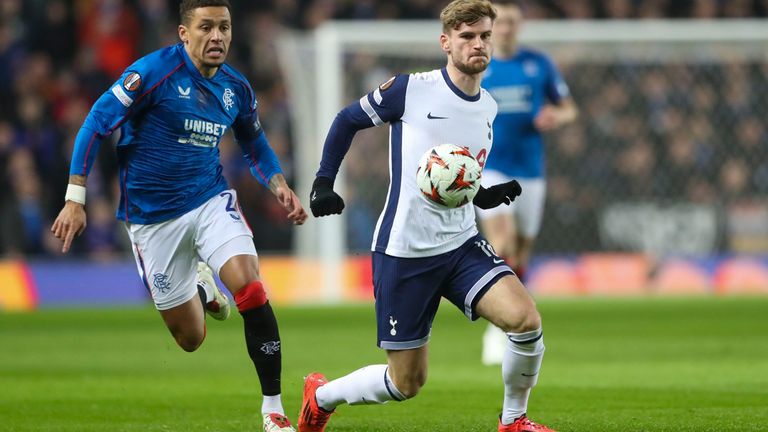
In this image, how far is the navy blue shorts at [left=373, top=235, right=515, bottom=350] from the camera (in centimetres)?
669

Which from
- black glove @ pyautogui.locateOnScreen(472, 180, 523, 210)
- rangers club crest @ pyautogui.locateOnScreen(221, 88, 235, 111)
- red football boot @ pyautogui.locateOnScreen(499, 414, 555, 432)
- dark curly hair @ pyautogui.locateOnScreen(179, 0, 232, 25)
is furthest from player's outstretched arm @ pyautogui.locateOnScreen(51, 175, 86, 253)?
red football boot @ pyautogui.locateOnScreen(499, 414, 555, 432)

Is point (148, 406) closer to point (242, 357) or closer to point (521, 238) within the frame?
point (242, 357)

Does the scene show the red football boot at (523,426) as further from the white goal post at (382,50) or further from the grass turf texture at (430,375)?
the white goal post at (382,50)

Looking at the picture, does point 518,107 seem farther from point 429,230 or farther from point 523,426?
point 523,426

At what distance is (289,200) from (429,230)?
1.21 metres

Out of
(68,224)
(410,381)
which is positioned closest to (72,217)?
(68,224)

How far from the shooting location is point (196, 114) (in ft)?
24.5

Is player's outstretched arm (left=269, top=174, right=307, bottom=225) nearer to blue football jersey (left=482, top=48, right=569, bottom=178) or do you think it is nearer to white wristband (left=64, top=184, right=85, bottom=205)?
white wristband (left=64, top=184, right=85, bottom=205)

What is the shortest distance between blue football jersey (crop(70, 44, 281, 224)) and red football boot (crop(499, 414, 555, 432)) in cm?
224

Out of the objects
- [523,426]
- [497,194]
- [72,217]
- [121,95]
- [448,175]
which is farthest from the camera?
[121,95]

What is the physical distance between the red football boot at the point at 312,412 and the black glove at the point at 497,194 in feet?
4.36

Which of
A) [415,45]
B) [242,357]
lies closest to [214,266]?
[242,357]

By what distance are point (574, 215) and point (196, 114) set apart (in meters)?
12.8

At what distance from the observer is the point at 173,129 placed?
24.7ft
